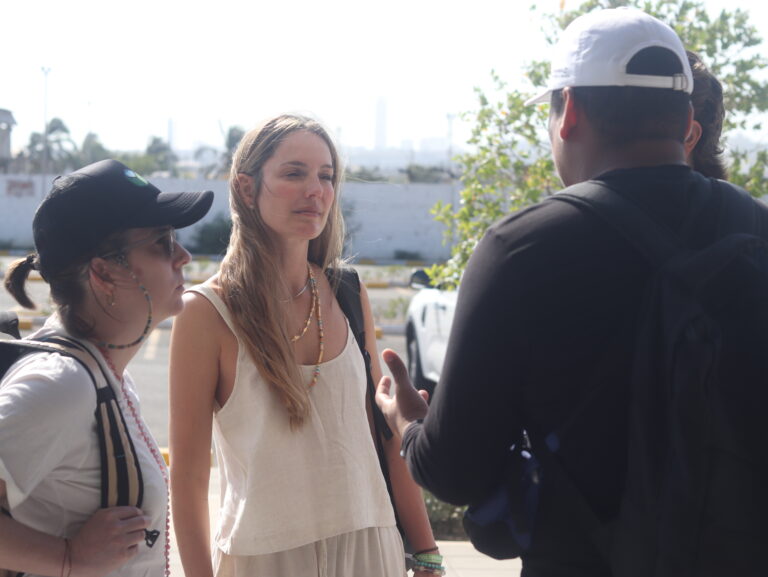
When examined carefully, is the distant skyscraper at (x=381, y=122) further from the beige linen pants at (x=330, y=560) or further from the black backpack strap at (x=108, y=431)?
the black backpack strap at (x=108, y=431)

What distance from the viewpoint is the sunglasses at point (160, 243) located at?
7.13ft

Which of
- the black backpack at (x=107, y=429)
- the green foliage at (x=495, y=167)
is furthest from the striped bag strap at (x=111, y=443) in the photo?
the green foliage at (x=495, y=167)

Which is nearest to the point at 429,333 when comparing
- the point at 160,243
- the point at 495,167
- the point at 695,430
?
the point at 495,167

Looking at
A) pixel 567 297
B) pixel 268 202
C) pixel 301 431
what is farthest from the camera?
pixel 268 202

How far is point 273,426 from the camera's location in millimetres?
2438

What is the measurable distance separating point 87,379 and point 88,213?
15.4 inches

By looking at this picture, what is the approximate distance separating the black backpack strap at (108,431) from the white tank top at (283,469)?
18.1 inches

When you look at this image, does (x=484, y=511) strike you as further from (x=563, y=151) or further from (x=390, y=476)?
(x=390, y=476)

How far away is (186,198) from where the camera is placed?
2309 millimetres

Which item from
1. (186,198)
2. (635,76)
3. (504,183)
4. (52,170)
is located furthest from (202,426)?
(52,170)

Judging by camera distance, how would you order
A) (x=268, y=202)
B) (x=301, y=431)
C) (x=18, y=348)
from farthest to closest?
(x=268, y=202) < (x=301, y=431) < (x=18, y=348)

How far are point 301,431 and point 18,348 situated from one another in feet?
2.57

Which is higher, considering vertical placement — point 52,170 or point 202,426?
point 202,426

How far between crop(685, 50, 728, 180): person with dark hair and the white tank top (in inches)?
53.5
